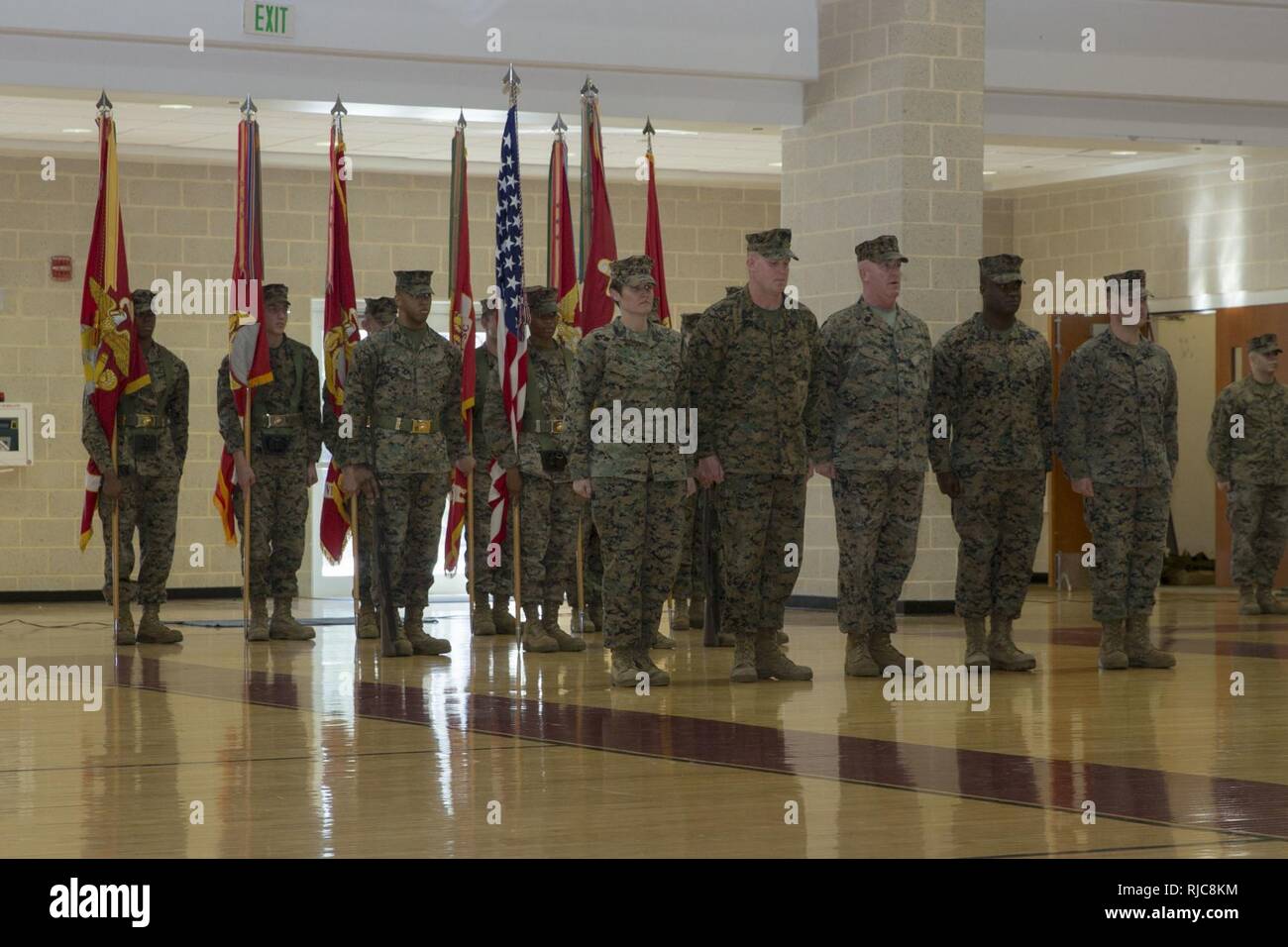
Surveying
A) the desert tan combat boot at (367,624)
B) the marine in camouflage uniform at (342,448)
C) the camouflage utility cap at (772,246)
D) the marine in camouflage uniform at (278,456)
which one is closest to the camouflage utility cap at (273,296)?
the marine in camouflage uniform at (278,456)

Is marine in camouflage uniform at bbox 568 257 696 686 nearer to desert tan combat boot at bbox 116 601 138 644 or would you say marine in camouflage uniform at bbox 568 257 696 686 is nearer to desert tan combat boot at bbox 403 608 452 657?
desert tan combat boot at bbox 403 608 452 657

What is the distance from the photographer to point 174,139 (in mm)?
14656

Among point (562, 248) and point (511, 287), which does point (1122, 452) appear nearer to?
point (511, 287)

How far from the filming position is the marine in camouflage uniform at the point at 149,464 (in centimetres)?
1033

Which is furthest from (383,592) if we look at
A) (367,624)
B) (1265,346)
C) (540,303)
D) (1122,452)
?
(1265,346)

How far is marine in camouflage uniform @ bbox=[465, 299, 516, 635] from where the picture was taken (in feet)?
35.5

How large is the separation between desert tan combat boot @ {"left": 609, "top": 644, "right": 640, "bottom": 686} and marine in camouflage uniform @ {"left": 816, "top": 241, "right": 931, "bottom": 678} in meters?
0.92

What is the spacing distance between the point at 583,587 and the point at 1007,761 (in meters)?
5.76

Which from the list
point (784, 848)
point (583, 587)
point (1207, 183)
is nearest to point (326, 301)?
point (583, 587)

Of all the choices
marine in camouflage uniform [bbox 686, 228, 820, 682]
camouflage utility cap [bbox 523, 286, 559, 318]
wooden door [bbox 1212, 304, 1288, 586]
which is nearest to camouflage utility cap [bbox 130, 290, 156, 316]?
camouflage utility cap [bbox 523, 286, 559, 318]

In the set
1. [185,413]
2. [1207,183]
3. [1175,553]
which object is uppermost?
[1207,183]

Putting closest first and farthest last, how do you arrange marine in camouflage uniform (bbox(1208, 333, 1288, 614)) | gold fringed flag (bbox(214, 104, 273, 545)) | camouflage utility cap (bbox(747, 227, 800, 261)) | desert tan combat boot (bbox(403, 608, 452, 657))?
camouflage utility cap (bbox(747, 227, 800, 261)), desert tan combat boot (bbox(403, 608, 452, 657)), gold fringed flag (bbox(214, 104, 273, 545)), marine in camouflage uniform (bbox(1208, 333, 1288, 614))

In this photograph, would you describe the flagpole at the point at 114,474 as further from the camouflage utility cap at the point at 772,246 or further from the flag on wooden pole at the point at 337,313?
the camouflage utility cap at the point at 772,246
